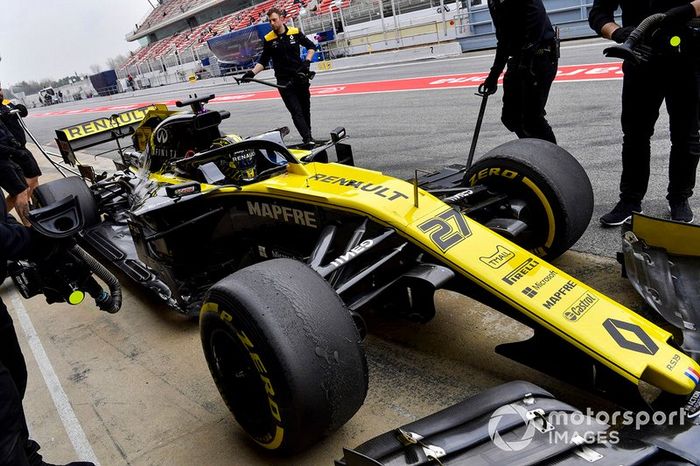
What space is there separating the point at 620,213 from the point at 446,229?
1.94m

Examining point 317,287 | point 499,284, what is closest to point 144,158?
point 317,287

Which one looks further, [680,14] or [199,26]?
[199,26]

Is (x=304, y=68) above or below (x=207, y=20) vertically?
below

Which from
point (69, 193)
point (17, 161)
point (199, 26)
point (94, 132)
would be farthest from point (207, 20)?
point (69, 193)

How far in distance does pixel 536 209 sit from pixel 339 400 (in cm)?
174

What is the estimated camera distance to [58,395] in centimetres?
313

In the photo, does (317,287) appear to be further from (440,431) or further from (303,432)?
(440,431)

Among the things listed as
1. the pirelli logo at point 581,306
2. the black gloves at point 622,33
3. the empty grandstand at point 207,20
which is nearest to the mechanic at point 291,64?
the black gloves at point 622,33

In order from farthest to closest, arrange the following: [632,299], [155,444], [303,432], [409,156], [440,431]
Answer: [409,156] → [632,299] → [155,444] → [303,432] → [440,431]

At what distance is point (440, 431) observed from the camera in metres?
1.74

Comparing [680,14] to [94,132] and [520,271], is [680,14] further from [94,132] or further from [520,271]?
[94,132]

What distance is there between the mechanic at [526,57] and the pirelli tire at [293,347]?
8.95ft

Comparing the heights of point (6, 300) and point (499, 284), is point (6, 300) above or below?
below

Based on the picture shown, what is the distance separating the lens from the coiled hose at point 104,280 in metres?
2.25
